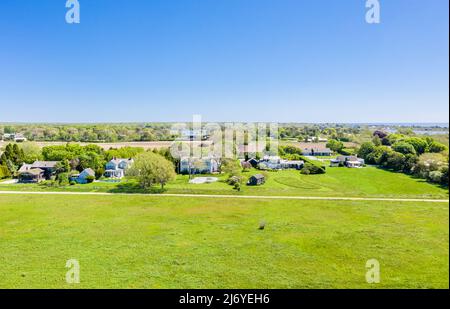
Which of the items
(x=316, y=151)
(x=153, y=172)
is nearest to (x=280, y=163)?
(x=316, y=151)

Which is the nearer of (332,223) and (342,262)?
(342,262)

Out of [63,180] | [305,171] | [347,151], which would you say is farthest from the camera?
[347,151]

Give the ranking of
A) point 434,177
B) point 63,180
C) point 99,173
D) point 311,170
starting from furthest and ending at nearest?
point 311,170 < point 99,173 < point 63,180 < point 434,177

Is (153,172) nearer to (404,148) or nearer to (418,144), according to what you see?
(418,144)

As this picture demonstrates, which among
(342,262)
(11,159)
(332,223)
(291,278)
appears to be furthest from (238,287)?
(11,159)

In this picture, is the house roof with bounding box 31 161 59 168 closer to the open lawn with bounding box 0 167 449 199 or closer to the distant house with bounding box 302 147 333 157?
the open lawn with bounding box 0 167 449 199

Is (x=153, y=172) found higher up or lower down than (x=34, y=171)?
higher up
